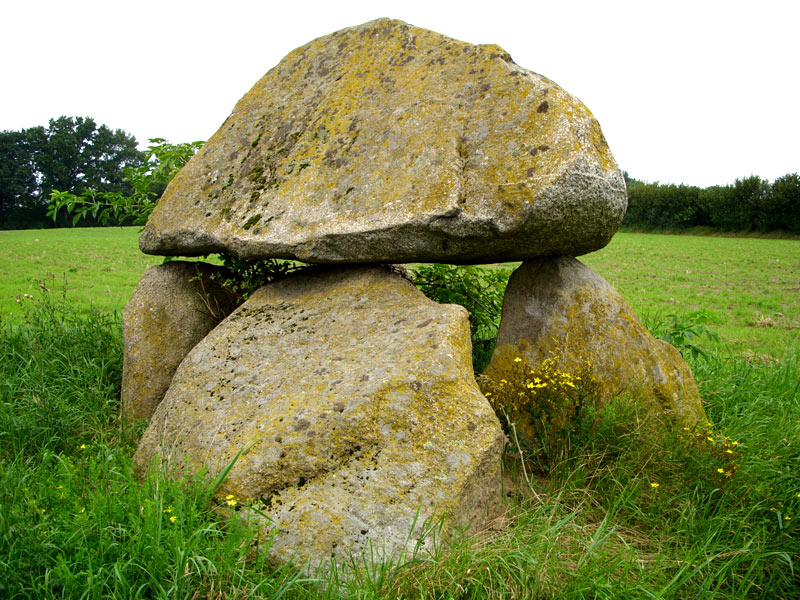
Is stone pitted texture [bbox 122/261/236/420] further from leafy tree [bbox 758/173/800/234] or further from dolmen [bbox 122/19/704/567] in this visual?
leafy tree [bbox 758/173/800/234]

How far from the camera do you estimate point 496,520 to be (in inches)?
121

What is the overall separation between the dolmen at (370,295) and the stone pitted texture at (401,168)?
0.01 m

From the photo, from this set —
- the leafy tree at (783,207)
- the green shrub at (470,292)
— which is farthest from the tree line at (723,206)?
the green shrub at (470,292)

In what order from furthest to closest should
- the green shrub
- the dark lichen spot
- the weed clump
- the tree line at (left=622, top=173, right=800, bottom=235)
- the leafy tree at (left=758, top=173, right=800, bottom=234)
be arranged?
the tree line at (left=622, top=173, right=800, bottom=235), the leafy tree at (left=758, top=173, right=800, bottom=234), the green shrub, the dark lichen spot, the weed clump

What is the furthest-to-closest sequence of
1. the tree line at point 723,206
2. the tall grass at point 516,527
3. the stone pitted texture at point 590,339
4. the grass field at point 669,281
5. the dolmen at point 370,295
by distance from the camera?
the tree line at point 723,206 < the grass field at point 669,281 < the stone pitted texture at point 590,339 < the dolmen at point 370,295 < the tall grass at point 516,527

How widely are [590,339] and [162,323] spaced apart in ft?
10.5

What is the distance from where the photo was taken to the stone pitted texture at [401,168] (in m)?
3.68

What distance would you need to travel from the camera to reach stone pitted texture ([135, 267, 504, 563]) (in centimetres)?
276

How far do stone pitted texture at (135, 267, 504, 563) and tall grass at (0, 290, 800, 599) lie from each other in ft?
0.59

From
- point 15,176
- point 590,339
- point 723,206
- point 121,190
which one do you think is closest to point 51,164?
point 15,176

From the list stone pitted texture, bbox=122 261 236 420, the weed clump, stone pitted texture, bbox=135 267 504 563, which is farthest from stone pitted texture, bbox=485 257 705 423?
stone pitted texture, bbox=122 261 236 420

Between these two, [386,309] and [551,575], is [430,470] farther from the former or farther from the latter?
[386,309]

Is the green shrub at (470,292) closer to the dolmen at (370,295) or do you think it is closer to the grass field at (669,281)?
the dolmen at (370,295)

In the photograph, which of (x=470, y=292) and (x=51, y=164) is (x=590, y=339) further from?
(x=51, y=164)
